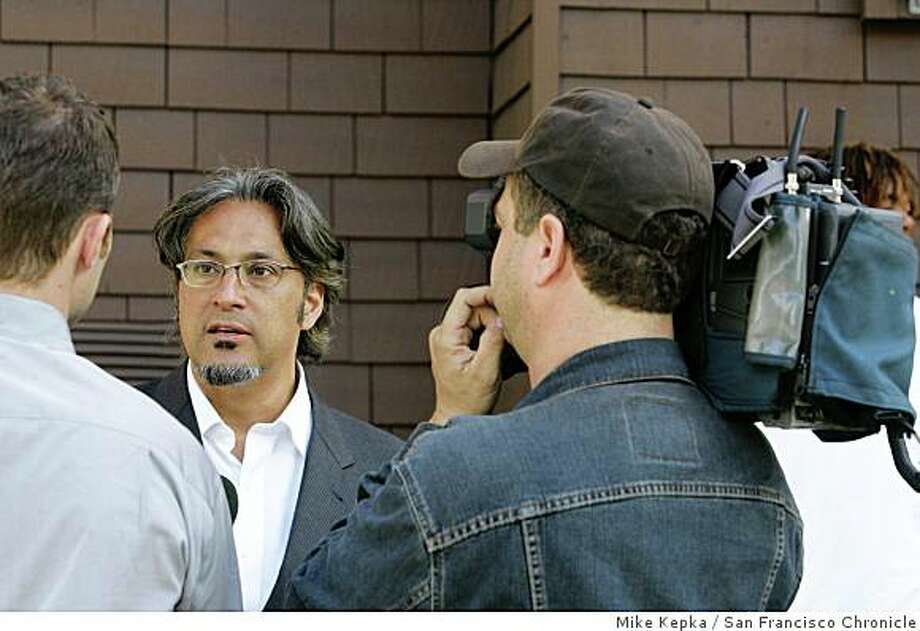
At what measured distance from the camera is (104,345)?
212 inches

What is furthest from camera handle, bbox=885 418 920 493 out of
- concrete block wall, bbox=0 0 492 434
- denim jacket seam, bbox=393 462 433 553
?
concrete block wall, bbox=0 0 492 434

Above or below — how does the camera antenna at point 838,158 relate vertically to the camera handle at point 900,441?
above

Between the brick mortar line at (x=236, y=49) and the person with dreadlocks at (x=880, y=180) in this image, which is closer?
the person with dreadlocks at (x=880, y=180)

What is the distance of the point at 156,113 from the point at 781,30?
192cm

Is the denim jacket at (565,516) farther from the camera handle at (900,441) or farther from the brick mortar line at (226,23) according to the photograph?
the brick mortar line at (226,23)

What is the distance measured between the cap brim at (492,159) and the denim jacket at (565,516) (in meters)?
0.31

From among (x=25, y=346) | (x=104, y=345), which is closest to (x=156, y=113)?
(x=104, y=345)

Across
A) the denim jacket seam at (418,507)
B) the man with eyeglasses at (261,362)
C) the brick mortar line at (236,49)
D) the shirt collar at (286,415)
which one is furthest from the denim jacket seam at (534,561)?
the brick mortar line at (236,49)

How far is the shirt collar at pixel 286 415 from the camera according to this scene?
3479 mm

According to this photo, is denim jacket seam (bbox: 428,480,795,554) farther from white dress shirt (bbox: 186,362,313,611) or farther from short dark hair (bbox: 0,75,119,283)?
white dress shirt (bbox: 186,362,313,611)

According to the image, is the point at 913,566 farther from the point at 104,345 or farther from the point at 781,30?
the point at 104,345

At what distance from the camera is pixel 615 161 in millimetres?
2350

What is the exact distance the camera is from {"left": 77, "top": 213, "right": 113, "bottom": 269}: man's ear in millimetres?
2281

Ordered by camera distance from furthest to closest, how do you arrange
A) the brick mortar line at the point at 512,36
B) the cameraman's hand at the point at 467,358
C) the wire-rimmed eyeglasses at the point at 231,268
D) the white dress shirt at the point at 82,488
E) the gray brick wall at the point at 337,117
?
the gray brick wall at the point at 337,117 < the brick mortar line at the point at 512,36 < the wire-rimmed eyeglasses at the point at 231,268 < the cameraman's hand at the point at 467,358 < the white dress shirt at the point at 82,488
